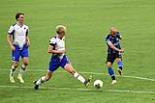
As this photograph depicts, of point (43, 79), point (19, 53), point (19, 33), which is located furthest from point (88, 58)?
point (43, 79)

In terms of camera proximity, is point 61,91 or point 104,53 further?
point 104,53

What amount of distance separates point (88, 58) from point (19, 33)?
6.88 m

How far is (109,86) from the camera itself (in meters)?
19.7

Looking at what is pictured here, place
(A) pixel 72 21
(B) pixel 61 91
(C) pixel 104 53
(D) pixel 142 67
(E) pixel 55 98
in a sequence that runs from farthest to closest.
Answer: (A) pixel 72 21, (C) pixel 104 53, (D) pixel 142 67, (B) pixel 61 91, (E) pixel 55 98

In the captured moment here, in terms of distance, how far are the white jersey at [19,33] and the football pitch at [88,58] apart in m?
1.56

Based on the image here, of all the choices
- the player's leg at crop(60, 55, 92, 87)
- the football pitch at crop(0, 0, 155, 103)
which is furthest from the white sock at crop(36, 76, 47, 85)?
the player's leg at crop(60, 55, 92, 87)

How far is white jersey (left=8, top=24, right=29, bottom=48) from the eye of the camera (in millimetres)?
20719

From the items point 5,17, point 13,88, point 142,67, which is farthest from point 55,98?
point 5,17

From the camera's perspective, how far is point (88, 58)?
2697 centimetres

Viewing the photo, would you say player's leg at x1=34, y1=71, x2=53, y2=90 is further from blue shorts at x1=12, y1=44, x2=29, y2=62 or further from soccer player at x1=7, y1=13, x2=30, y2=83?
blue shorts at x1=12, y1=44, x2=29, y2=62

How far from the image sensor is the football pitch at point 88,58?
1816cm

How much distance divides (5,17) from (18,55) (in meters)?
31.2

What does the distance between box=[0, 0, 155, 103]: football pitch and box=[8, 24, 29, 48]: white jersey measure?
1.56m

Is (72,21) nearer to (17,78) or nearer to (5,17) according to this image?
(5,17)
